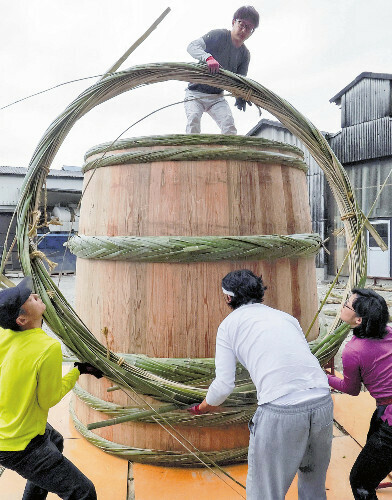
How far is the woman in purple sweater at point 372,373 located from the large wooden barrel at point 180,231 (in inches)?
18.5

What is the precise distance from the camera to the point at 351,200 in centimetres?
248

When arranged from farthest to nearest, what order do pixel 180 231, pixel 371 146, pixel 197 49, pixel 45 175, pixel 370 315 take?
pixel 371 146 → pixel 197 49 → pixel 180 231 → pixel 45 175 → pixel 370 315

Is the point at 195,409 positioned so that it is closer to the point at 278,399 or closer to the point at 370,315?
A: the point at 278,399

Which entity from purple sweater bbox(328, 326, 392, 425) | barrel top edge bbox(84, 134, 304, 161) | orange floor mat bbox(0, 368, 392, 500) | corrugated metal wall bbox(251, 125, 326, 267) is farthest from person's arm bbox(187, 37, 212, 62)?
corrugated metal wall bbox(251, 125, 326, 267)

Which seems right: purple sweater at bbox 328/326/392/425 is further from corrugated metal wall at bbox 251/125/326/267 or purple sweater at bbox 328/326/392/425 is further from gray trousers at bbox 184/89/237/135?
corrugated metal wall at bbox 251/125/326/267

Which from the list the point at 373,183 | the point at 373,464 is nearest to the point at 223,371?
the point at 373,464

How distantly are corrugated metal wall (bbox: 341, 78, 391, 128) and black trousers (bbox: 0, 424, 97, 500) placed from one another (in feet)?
45.3

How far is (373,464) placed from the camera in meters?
1.95

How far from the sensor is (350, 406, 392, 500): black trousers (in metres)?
1.95

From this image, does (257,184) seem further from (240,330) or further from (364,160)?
(364,160)

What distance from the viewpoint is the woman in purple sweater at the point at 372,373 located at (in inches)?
77.0

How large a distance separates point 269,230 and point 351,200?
593mm

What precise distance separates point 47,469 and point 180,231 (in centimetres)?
132

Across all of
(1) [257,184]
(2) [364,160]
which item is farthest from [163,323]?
(2) [364,160]
